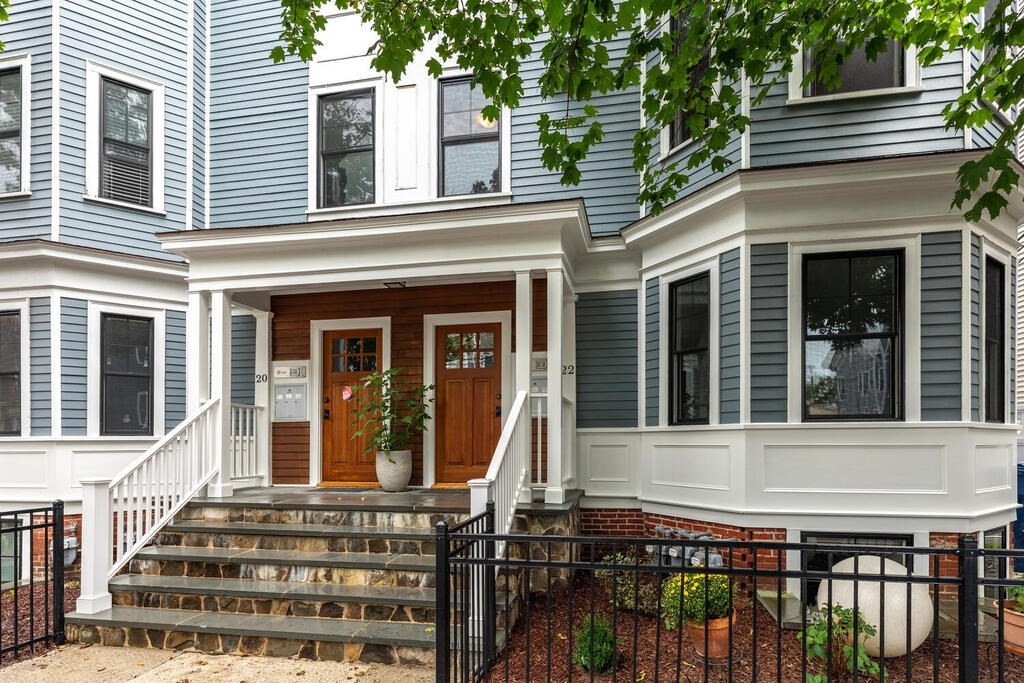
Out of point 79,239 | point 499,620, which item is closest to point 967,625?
point 499,620

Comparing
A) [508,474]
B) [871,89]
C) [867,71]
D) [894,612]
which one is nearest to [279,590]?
[508,474]

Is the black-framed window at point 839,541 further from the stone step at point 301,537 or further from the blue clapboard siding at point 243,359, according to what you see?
the blue clapboard siding at point 243,359

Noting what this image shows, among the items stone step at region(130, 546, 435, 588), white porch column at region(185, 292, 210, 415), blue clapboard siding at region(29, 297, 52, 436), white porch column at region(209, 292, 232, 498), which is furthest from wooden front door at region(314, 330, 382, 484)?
blue clapboard siding at region(29, 297, 52, 436)

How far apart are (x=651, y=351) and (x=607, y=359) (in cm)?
57

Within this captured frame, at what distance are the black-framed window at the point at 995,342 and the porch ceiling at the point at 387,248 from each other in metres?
4.08

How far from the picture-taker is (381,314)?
8586 mm

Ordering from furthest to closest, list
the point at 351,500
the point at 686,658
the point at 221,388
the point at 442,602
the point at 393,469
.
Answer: the point at 393,469 < the point at 221,388 < the point at 351,500 < the point at 686,658 < the point at 442,602

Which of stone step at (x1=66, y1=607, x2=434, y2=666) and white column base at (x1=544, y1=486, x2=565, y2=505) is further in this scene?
white column base at (x1=544, y1=486, x2=565, y2=505)

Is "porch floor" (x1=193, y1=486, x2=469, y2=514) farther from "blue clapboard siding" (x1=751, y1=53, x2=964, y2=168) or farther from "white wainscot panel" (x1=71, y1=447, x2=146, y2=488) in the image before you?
"blue clapboard siding" (x1=751, y1=53, x2=964, y2=168)

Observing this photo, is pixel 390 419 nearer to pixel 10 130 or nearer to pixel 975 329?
pixel 975 329

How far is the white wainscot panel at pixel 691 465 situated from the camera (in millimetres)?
6516

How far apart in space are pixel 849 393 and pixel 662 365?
1.96m

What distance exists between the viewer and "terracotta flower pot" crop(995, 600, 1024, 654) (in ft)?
16.8

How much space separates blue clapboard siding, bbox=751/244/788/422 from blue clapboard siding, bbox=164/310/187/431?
742cm
